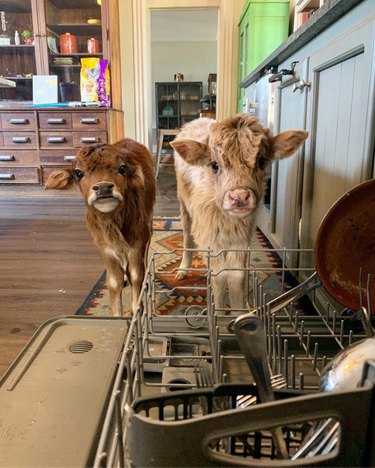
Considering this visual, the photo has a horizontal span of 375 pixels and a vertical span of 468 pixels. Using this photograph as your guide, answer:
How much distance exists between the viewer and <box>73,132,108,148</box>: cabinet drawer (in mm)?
4411

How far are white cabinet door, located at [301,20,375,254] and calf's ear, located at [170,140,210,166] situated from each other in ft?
1.39

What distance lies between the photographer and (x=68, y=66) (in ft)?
15.8

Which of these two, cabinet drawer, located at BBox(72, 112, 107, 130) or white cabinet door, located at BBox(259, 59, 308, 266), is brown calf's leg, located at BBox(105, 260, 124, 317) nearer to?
white cabinet door, located at BBox(259, 59, 308, 266)

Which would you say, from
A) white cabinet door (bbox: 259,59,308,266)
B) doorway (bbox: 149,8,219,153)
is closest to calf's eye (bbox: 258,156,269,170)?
white cabinet door (bbox: 259,59,308,266)

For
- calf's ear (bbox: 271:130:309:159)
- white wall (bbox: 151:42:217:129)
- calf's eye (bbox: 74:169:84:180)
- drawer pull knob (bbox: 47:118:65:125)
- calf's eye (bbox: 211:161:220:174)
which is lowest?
calf's eye (bbox: 74:169:84:180)

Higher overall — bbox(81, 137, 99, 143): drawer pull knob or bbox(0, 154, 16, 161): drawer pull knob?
bbox(81, 137, 99, 143): drawer pull knob

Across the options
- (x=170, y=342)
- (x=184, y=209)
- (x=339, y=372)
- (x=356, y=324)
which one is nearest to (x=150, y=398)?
(x=339, y=372)

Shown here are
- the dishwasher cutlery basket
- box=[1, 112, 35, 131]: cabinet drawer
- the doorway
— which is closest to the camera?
the dishwasher cutlery basket

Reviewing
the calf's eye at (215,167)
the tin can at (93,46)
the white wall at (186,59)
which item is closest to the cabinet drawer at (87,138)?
the tin can at (93,46)

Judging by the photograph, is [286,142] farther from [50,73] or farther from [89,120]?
[50,73]

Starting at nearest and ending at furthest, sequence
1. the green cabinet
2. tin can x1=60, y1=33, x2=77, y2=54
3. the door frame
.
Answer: the green cabinet, tin can x1=60, y1=33, x2=77, y2=54, the door frame

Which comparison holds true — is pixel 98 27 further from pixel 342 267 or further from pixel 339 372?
pixel 339 372

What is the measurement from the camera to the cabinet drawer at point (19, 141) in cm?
440

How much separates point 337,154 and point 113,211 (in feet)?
2.62
